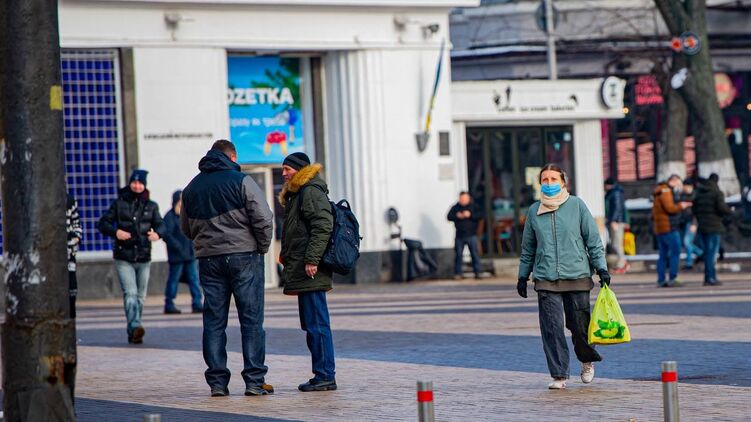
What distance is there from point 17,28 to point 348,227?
4589 millimetres

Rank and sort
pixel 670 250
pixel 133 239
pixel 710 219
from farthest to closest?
pixel 670 250
pixel 710 219
pixel 133 239

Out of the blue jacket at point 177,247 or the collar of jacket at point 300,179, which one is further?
the blue jacket at point 177,247

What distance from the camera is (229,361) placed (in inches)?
593

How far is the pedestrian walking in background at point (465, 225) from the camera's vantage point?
1175 inches

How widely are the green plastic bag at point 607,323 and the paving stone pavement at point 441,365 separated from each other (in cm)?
34

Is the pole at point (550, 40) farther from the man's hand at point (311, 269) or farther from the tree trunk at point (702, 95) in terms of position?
the man's hand at point (311, 269)

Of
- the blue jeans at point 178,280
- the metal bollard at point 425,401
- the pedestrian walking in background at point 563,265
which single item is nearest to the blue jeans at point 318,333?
the pedestrian walking in background at point 563,265

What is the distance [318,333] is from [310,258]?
572mm

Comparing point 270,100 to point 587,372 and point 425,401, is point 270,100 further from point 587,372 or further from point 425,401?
point 425,401

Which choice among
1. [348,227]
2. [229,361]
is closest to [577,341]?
[348,227]

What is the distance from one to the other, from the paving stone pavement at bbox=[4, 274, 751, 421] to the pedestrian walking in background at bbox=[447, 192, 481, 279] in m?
6.72

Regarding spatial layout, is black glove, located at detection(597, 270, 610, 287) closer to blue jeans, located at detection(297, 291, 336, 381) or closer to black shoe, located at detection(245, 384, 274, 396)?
blue jeans, located at detection(297, 291, 336, 381)

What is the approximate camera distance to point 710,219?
24.7m

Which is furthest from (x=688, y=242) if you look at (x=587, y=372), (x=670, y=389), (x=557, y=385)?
(x=670, y=389)
